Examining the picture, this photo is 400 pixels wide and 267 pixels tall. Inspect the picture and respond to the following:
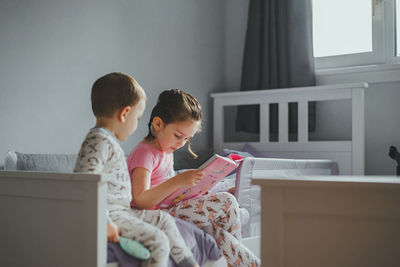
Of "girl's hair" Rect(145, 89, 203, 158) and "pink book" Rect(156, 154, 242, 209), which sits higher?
"girl's hair" Rect(145, 89, 203, 158)

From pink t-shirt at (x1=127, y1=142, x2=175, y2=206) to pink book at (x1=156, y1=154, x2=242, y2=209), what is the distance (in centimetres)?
7

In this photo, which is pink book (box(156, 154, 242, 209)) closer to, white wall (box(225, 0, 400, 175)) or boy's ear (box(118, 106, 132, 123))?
boy's ear (box(118, 106, 132, 123))

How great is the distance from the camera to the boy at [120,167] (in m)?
1.09

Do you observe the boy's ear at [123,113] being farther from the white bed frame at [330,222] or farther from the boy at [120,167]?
the white bed frame at [330,222]

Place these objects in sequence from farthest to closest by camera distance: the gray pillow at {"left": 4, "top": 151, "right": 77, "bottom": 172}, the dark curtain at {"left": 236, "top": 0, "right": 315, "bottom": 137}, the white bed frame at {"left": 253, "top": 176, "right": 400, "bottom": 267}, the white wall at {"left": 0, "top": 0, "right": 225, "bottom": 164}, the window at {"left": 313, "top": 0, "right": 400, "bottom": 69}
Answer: the dark curtain at {"left": 236, "top": 0, "right": 315, "bottom": 137}, the window at {"left": 313, "top": 0, "right": 400, "bottom": 69}, the white wall at {"left": 0, "top": 0, "right": 225, "bottom": 164}, the gray pillow at {"left": 4, "top": 151, "right": 77, "bottom": 172}, the white bed frame at {"left": 253, "top": 176, "right": 400, "bottom": 267}

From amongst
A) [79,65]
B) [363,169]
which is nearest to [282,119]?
[363,169]

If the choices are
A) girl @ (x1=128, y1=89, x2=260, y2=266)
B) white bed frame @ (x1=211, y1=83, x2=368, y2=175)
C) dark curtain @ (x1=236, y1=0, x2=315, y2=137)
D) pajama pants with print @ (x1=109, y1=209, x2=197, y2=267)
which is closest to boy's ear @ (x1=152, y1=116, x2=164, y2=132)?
girl @ (x1=128, y1=89, x2=260, y2=266)

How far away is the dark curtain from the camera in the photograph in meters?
2.79

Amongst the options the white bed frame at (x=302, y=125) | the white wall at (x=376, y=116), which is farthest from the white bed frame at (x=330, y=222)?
the white wall at (x=376, y=116)

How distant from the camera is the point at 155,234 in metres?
1.11

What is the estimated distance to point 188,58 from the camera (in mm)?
2799

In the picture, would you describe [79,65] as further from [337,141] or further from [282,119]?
[337,141]

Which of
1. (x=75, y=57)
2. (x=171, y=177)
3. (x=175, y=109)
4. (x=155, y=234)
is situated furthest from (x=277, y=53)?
(x=155, y=234)

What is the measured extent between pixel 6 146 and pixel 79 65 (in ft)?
1.68
